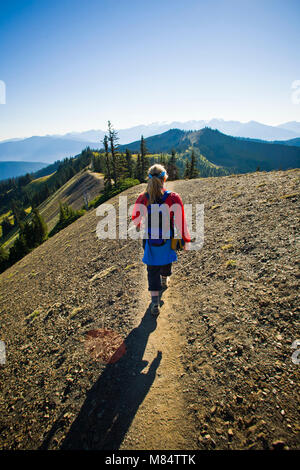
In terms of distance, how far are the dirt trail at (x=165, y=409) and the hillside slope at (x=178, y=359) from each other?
0.02 meters

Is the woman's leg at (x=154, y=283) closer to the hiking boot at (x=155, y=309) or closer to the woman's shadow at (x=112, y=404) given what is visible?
the hiking boot at (x=155, y=309)

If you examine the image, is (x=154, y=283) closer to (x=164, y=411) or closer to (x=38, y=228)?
(x=164, y=411)

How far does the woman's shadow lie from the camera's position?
3688 millimetres

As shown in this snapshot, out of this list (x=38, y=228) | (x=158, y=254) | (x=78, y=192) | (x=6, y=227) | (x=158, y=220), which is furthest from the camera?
(x=6, y=227)

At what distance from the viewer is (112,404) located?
4.15m

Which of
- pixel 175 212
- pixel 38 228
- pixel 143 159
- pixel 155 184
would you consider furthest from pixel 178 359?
pixel 143 159

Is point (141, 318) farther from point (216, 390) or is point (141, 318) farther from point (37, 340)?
point (37, 340)

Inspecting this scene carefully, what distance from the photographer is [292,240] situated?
708cm

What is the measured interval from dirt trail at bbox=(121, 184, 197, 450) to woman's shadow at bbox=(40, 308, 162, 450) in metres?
0.14

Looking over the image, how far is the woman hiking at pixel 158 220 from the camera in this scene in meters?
5.28

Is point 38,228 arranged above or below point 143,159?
below

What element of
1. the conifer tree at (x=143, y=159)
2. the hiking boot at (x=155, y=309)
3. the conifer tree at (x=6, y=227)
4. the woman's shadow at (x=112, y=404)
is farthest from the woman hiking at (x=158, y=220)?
the conifer tree at (x=6, y=227)

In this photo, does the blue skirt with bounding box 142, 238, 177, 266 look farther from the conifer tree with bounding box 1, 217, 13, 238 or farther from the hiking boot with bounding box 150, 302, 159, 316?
the conifer tree with bounding box 1, 217, 13, 238

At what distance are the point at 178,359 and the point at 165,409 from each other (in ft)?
3.50
